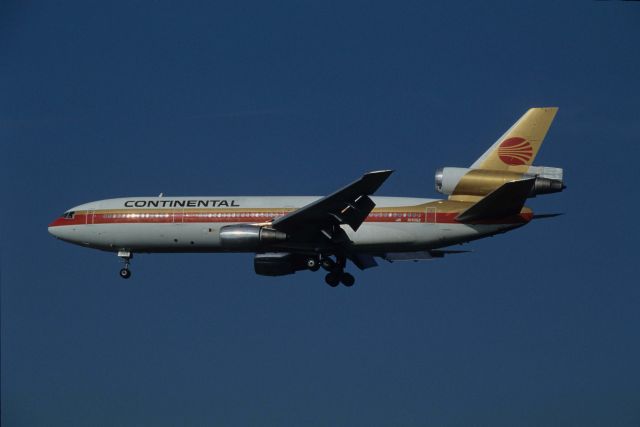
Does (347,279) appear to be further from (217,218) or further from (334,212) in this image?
(217,218)

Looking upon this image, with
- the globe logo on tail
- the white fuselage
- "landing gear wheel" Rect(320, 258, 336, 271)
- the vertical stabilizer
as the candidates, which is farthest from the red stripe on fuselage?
the globe logo on tail

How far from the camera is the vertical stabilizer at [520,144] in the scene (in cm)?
5012

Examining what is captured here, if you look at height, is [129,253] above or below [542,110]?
below

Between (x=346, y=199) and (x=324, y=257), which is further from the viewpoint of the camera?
(x=324, y=257)

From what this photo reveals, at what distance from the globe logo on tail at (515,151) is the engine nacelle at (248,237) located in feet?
37.6

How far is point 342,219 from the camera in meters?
48.4

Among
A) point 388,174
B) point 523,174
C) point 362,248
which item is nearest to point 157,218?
point 362,248

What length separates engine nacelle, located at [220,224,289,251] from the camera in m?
48.8

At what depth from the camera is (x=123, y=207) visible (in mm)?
53656

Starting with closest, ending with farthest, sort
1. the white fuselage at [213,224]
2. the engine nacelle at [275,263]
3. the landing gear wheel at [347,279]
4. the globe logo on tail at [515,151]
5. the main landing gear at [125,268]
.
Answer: the white fuselage at [213,224] < the globe logo on tail at [515,151] < the engine nacelle at [275,263] < the landing gear wheel at [347,279] < the main landing gear at [125,268]

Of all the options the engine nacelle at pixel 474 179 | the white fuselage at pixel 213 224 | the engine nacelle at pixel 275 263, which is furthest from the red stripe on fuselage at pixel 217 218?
the engine nacelle at pixel 275 263

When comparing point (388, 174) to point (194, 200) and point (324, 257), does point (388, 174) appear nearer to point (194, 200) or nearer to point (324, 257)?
point (324, 257)

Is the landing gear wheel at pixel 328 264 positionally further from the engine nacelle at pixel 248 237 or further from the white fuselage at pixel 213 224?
the engine nacelle at pixel 248 237

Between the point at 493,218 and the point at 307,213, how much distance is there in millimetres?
8565
